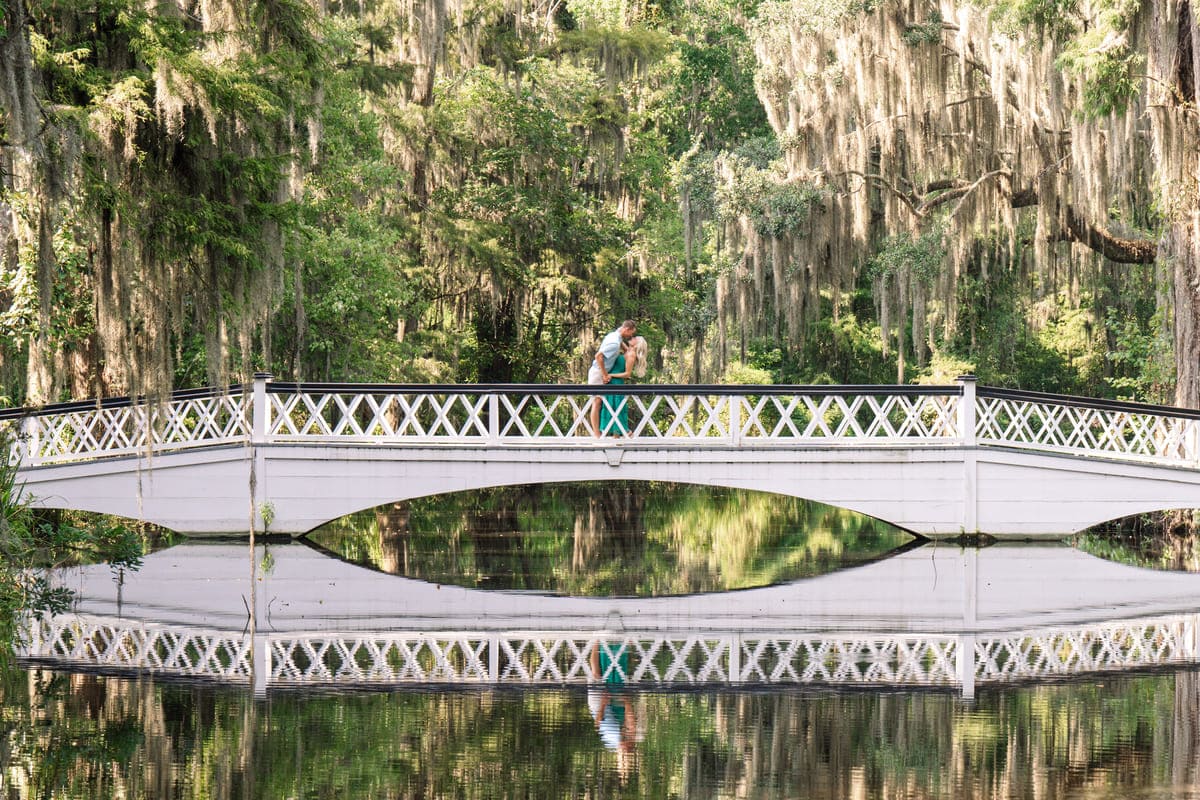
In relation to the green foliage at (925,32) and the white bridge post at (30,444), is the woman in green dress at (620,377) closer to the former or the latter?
the white bridge post at (30,444)

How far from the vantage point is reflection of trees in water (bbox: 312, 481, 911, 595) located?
15.9m

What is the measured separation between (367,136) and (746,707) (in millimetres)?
Result: 18454

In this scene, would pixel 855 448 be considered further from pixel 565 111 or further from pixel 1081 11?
pixel 565 111

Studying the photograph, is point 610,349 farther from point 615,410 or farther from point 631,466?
point 631,466

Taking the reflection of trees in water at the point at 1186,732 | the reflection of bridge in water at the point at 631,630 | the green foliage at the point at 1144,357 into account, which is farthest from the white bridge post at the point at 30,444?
the green foliage at the point at 1144,357

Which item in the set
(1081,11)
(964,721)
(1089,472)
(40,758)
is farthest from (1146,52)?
(40,758)

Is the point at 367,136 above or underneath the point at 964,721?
above

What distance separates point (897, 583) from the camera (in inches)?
601

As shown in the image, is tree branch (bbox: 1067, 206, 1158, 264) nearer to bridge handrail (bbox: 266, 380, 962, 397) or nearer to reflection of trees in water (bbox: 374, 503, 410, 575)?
bridge handrail (bbox: 266, 380, 962, 397)

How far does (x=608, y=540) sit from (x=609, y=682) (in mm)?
11611

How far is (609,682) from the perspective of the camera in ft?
30.8

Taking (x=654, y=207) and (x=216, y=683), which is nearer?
(x=216, y=683)

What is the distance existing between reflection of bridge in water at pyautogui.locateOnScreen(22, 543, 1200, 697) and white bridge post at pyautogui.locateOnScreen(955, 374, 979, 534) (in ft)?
12.8

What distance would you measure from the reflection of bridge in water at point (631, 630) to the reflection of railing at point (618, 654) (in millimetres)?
20
